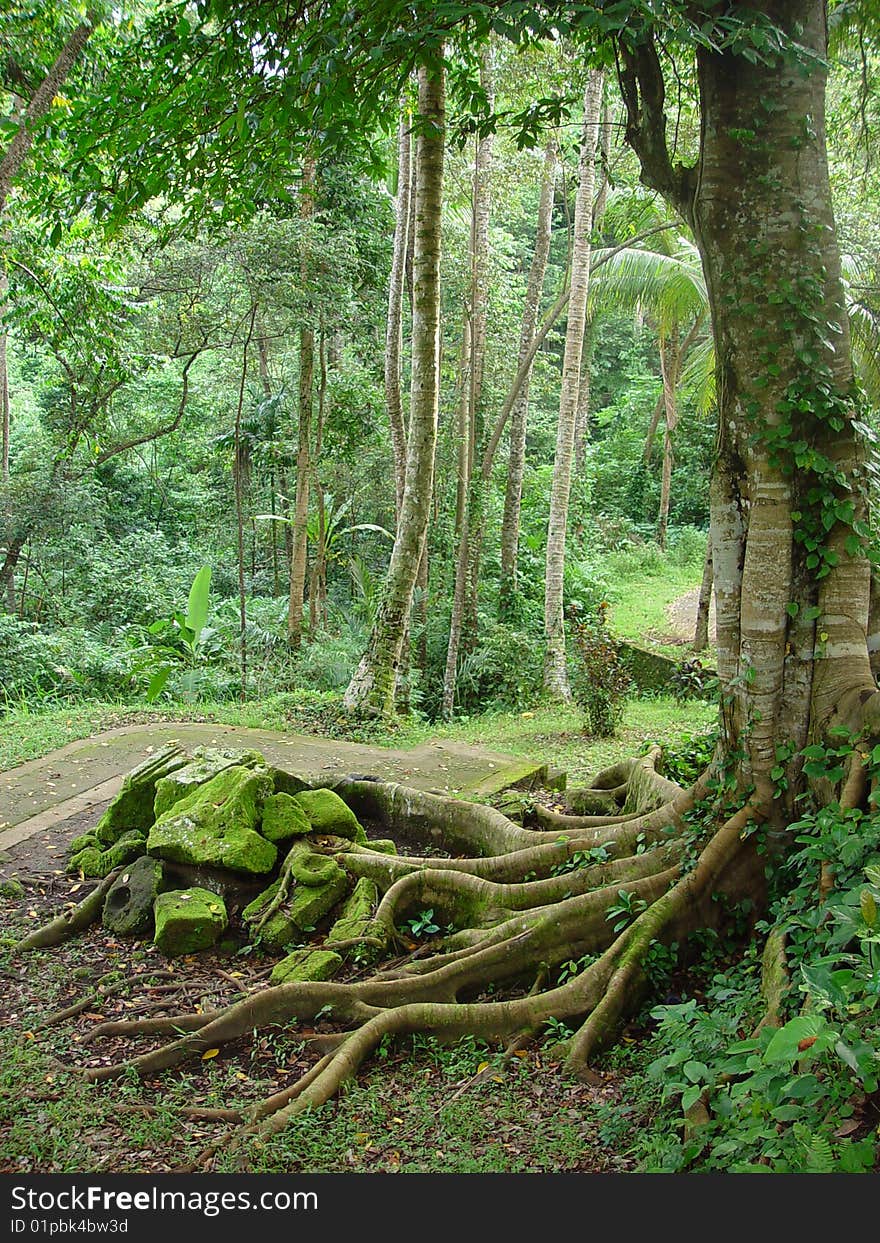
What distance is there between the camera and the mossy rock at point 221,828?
18.1 feet

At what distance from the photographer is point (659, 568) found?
21625 mm

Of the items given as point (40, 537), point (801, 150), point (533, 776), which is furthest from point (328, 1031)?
point (40, 537)

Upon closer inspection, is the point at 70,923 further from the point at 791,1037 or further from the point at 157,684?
the point at 157,684

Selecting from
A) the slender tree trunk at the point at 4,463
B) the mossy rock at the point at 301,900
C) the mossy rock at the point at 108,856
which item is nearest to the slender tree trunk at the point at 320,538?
the slender tree trunk at the point at 4,463

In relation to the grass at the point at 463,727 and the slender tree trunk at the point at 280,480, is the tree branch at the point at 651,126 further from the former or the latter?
the slender tree trunk at the point at 280,480

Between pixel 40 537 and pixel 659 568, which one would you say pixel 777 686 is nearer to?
pixel 40 537

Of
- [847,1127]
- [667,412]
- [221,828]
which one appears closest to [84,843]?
[221,828]

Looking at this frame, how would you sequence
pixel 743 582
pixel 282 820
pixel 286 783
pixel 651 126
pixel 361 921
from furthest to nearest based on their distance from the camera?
pixel 286 783, pixel 282 820, pixel 361 921, pixel 651 126, pixel 743 582

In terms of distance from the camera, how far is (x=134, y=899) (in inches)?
220

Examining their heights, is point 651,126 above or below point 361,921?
above

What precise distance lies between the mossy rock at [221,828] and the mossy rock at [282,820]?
53mm

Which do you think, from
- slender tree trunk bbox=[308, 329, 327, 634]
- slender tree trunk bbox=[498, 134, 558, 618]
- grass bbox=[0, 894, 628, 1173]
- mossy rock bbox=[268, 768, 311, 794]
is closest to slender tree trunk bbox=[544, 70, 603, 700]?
slender tree trunk bbox=[498, 134, 558, 618]

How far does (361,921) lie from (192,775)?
5.38ft

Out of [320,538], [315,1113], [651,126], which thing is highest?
[651,126]
